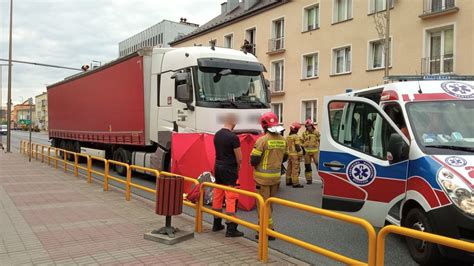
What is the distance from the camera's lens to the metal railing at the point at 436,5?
20.4 metres

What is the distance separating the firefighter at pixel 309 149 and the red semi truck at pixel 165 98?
1991mm

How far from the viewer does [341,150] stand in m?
6.69

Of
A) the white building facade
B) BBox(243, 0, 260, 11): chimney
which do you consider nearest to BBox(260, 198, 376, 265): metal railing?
BBox(243, 0, 260, 11): chimney

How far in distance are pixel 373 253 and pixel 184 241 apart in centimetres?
301

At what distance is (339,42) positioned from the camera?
25.7 metres

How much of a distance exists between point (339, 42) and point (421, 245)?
2179 cm

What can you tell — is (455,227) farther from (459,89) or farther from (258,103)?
(258,103)

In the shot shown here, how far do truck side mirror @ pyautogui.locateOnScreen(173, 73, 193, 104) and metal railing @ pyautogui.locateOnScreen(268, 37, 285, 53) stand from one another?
20.4 meters

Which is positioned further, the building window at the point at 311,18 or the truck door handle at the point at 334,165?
the building window at the point at 311,18

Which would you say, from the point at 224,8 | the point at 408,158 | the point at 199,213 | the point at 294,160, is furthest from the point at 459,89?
the point at 224,8

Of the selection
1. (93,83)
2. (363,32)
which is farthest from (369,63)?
(93,83)

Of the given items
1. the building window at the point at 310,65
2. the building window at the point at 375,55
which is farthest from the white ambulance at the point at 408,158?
the building window at the point at 310,65

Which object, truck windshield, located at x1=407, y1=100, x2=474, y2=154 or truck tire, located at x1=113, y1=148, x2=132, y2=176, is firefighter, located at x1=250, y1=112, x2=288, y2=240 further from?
truck tire, located at x1=113, y1=148, x2=132, y2=176

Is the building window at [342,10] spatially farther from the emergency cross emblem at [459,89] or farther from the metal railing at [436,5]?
the emergency cross emblem at [459,89]
